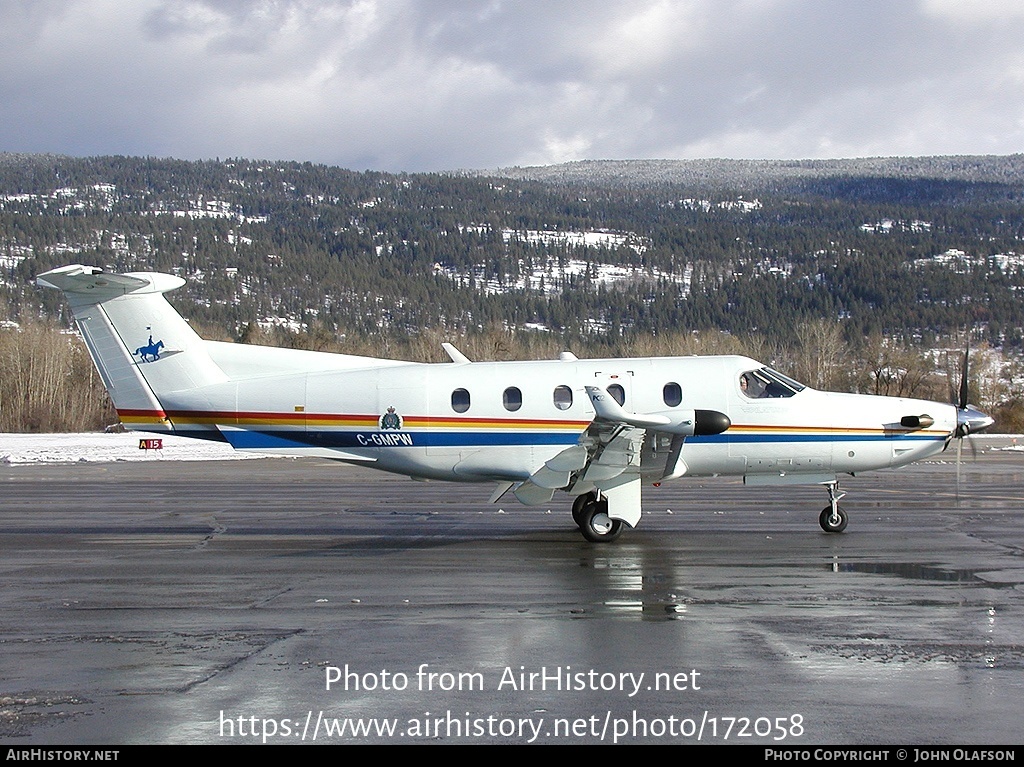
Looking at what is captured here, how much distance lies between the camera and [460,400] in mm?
16750

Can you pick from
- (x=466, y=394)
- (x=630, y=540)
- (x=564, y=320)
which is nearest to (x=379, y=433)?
(x=466, y=394)

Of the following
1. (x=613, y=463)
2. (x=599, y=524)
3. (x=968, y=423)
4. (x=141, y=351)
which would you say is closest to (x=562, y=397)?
(x=613, y=463)

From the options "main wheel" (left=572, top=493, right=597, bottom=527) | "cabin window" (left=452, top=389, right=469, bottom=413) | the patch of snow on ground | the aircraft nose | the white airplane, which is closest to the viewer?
"main wheel" (left=572, top=493, right=597, bottom=527)

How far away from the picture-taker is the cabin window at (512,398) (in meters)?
16.6

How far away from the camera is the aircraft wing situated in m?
15.0

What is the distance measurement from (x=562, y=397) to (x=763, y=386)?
3176mm

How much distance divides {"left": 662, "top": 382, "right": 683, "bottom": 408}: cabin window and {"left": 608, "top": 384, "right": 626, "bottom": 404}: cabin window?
2.07 ft

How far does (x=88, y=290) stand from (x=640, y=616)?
10.8 metres

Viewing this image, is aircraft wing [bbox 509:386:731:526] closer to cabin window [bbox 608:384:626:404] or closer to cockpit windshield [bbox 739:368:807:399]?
cabin window [bbox 608:384:626:404]

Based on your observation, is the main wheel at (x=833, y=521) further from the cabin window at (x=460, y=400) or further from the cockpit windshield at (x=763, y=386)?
the cabin window at (x=460, y=400)

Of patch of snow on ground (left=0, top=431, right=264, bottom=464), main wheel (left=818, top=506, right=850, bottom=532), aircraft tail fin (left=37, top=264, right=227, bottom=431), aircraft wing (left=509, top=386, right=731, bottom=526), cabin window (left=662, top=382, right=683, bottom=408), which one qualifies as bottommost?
patch of snow on ground (left=0, top=431, right=264, bottom=464)

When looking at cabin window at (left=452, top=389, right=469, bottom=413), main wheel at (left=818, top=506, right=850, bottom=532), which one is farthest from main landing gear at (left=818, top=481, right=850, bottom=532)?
cabin window at (left=452, top=389, right=469, bottom=413)

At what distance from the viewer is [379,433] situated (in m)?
16.7
